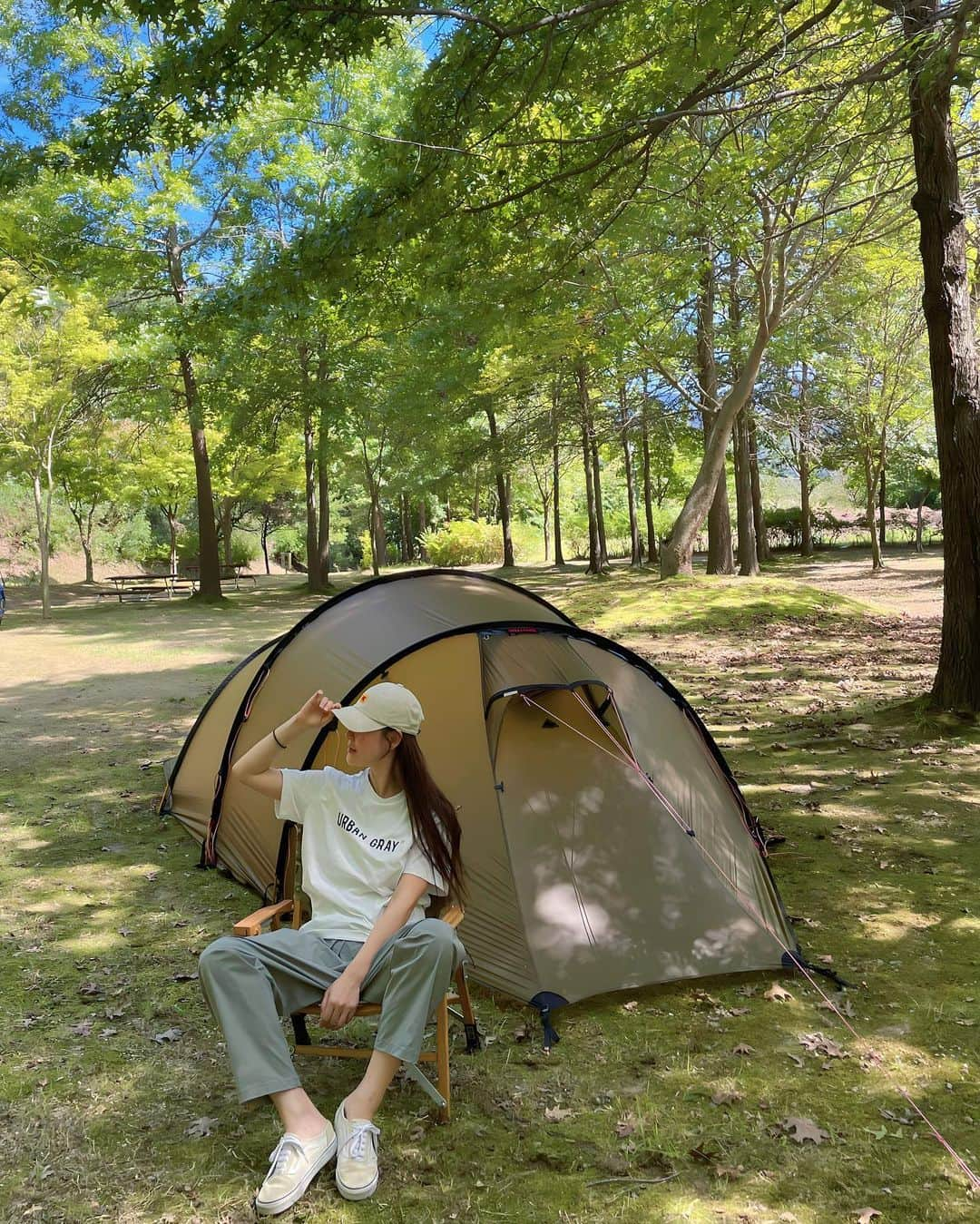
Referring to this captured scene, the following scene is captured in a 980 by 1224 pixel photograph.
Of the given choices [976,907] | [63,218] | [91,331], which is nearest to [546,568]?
[91,331]

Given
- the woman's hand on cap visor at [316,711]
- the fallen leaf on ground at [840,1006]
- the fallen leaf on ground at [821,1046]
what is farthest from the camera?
the fallen leaf on ground at [840,1006]

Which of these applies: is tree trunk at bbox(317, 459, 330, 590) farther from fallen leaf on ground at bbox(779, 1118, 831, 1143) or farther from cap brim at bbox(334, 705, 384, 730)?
fallen leaf on ground at bbox(779, 1118, 831, 1143)

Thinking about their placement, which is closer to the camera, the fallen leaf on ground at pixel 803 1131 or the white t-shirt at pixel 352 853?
the fallen leaf on ground at pixel 803 1131

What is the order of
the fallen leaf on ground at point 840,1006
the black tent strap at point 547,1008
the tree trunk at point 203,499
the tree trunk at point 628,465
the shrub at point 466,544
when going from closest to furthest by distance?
the black tent strap at point 547,1008
the fallen leaf on ground at point 840,1006
the tree trunk at point 203,499
the tree trunk at point 628,465
the shrub at point 466,544

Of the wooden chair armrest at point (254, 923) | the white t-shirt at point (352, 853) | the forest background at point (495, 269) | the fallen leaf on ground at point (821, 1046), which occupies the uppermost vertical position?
the forest background at point (495, 269)

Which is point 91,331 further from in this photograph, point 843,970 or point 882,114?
point 843,970

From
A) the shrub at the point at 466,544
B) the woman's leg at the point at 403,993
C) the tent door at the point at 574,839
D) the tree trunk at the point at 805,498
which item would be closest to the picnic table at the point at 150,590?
the shrub at the point at 466,544

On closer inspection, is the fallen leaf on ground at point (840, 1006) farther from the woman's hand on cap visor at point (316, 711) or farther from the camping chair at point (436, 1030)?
the woman's hand on cap visor at point (316, 711)

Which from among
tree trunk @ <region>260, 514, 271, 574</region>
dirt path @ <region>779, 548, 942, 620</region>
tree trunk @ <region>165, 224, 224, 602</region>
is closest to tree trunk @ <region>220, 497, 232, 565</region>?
tree trunk @ <region>260, 514, 271, 574</region>

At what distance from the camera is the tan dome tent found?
399cm

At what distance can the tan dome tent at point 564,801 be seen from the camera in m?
3.99

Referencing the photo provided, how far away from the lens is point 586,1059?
352 cm

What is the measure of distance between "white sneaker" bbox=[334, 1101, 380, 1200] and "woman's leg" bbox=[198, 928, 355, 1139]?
79 mm

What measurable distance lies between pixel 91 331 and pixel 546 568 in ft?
47.0
